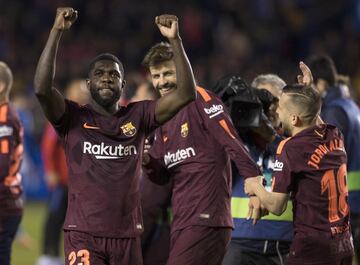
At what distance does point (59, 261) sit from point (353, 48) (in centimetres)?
1015

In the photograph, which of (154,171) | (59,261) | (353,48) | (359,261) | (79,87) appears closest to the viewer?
(154,171)

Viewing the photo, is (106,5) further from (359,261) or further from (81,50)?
(359,261)

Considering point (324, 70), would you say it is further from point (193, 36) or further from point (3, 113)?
point (193, 36)

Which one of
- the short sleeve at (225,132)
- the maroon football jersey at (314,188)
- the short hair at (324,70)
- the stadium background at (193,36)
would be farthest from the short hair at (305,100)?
the stadium background at (193,36)

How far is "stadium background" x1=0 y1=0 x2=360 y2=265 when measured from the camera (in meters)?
20.0

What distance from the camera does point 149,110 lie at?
6230 mm

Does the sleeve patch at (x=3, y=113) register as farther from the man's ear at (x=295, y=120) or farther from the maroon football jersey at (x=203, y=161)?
the man's ear at (x=295, y=120)

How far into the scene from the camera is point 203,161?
655 centimetres

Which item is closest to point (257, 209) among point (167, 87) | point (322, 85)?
point (167, 87)

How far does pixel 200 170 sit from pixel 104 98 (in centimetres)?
90

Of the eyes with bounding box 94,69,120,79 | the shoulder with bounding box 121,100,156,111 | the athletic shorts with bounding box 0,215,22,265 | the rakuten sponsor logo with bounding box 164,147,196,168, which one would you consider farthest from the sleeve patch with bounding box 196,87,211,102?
the athletic shorts with bounding box 0,215,22,265

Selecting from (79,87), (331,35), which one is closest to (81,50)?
(331,35)

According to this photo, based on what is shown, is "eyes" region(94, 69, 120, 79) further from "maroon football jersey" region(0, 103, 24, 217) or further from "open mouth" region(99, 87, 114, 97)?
"maroon football jersey" region(0, 103, 24, 217)

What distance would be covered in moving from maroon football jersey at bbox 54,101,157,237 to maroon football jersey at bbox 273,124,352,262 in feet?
3.04
